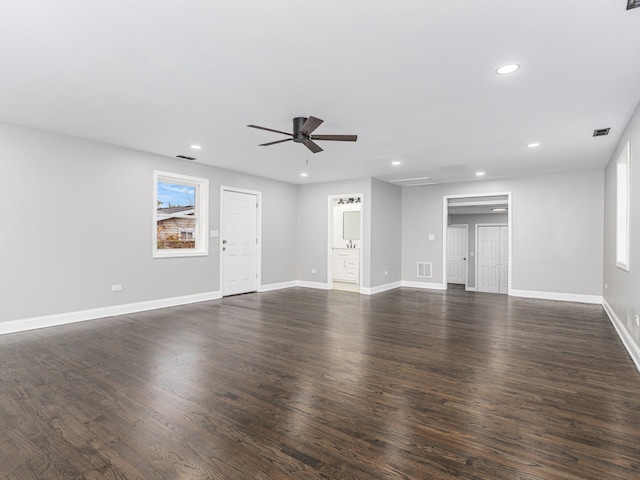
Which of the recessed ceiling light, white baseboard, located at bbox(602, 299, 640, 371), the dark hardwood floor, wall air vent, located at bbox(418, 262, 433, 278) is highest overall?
the recessed ceiling light

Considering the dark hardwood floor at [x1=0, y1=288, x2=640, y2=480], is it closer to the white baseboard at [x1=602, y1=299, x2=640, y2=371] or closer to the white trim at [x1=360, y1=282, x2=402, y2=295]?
the white baseboard at [x1=602, y1=299, x2=640, y2=371]

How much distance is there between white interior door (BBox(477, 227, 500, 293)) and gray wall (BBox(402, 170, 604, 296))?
12.9 feet

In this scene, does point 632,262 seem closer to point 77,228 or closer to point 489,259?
point 77,228

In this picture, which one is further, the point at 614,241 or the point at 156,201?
the point at 156,201

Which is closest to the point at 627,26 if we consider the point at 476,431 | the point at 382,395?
the point at 476,431

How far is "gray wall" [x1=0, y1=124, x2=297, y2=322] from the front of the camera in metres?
4.42

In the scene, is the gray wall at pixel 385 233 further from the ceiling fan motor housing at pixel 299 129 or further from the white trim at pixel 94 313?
→ the ceiling fan motor housing at pixel 299 129

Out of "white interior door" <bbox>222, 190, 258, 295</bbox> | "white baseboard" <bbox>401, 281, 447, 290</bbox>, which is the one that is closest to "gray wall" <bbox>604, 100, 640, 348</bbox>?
"white baseboard" <bbox>401, 281, 447, 290</bbox>

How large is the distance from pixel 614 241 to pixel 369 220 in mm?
4137

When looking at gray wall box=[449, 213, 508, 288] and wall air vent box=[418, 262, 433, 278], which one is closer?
wall air vent box=[418, 262, 433, 278]

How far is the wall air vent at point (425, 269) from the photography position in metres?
8.58

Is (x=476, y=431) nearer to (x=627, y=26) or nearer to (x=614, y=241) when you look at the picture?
(x=627, y=26)

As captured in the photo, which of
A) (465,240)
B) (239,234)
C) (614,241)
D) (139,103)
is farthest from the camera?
(465,240)

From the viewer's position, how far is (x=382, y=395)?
267cm
